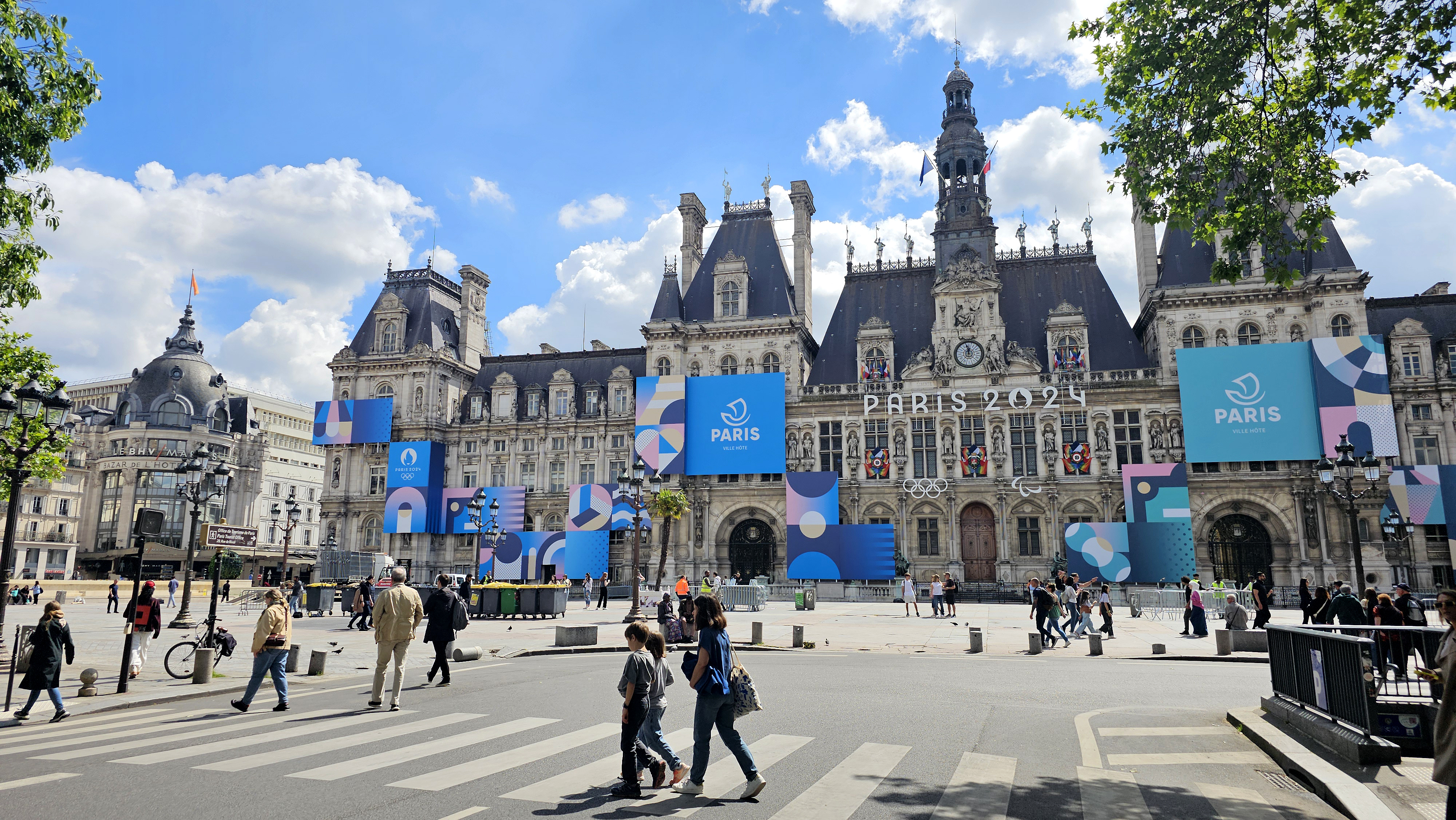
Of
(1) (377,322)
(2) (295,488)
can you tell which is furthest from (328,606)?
(2) (295,488)

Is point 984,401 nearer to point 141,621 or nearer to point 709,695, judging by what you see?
point 141,621

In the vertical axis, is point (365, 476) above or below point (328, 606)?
above

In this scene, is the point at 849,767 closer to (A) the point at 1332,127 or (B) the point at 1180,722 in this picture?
(B) the point at 1180,722

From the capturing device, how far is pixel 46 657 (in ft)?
40.2

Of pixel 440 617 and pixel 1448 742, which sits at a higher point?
pixel 440 617

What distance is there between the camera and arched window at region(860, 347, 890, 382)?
5228 centimetres

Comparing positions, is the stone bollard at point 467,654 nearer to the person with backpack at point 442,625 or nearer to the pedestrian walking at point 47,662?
the person with backpack at point 442,625

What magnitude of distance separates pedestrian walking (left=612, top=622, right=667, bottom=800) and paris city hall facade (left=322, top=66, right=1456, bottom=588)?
42489 millimetres

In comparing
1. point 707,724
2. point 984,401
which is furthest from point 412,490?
point 707,724

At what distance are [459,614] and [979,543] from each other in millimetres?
37749

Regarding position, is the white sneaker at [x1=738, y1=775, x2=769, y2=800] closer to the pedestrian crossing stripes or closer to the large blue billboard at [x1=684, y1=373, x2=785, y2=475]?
the pedestrian crossing stripes

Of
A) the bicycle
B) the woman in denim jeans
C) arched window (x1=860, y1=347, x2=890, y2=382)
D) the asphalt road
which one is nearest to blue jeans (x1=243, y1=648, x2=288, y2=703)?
the asphalt road

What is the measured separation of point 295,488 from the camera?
10631 cm

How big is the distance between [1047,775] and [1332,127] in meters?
9.94
